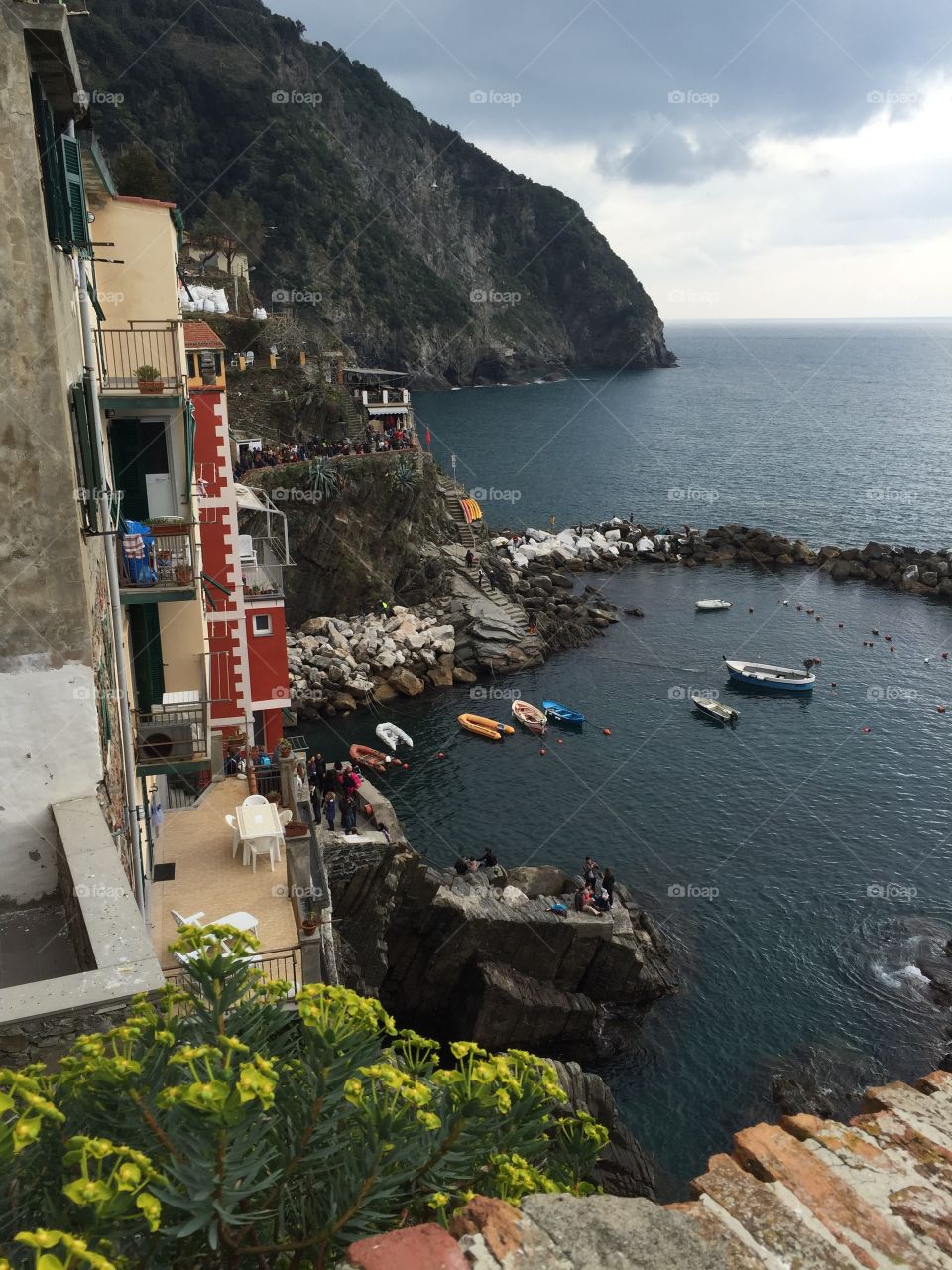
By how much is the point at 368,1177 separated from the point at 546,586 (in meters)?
61.9

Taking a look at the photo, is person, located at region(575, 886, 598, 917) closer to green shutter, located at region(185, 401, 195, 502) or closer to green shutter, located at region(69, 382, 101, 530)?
green shutter, located at region(185, 401, 195, 502)

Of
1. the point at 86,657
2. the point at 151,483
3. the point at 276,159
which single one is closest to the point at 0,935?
the point at 86,657

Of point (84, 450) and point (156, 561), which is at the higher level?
point (84, 450)

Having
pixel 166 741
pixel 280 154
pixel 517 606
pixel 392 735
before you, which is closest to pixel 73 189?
pixel 166 741

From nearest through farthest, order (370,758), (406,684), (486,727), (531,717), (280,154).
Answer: (370,758) < (486,727) < (531,717) < (406,684) < (280,154)

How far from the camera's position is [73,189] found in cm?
959

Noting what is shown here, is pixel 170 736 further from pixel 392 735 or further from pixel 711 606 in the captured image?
pixel 711 606

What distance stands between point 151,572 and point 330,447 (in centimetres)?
4736

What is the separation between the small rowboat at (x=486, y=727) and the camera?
45.9 metres

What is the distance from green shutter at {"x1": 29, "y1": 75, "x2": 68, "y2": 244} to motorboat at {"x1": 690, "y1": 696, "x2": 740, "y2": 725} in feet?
141

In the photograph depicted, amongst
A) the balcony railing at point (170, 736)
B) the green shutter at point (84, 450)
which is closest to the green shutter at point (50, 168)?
the green shutter at point (84, 450)

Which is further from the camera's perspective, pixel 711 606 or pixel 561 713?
pixel 711 606

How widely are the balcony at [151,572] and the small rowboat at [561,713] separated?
3222cm

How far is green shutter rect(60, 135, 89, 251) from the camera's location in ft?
30.2
